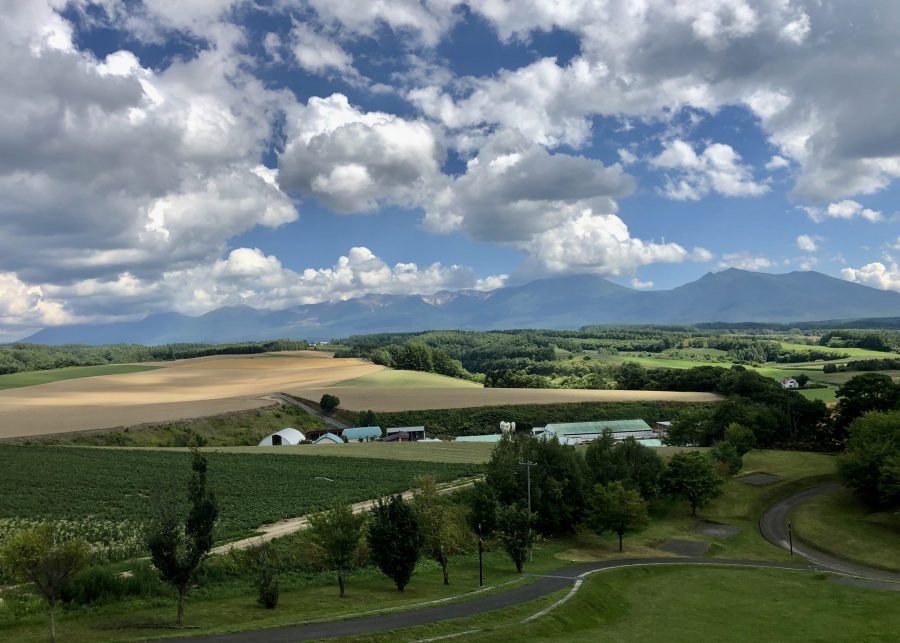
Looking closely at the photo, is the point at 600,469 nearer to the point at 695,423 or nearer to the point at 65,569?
the point at 695,423

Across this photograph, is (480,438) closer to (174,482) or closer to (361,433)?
(361,433)

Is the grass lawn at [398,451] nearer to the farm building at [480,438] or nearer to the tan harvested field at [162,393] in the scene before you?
the farm building at [480,438]

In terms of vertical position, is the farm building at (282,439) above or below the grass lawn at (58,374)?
below

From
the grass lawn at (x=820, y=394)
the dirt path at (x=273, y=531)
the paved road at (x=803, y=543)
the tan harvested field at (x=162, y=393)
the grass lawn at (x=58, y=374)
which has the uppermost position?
the grass lawn at (x=58, y=374)

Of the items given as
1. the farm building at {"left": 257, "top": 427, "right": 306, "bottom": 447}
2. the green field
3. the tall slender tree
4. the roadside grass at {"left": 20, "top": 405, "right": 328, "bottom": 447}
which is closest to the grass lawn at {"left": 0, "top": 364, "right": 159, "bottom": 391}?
the roadside grass at {"left": 20, "top": 405, "right": 328, "bottom": 447}

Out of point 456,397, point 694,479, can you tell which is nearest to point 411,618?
point 694,479

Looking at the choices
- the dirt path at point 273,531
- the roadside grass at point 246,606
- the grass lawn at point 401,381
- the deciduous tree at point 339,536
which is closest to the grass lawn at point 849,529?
the roadside grass at point 246,606

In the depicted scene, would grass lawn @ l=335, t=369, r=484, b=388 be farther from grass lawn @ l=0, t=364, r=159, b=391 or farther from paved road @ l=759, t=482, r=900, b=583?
paved road @ l=759, t=482, r=900, b=583
